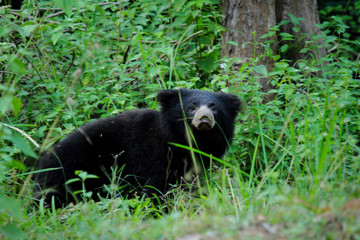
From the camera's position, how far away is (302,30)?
5.74 m

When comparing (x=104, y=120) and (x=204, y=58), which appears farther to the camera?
(x=204, y=58)

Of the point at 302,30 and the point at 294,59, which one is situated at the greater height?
Result: the point at 302,30

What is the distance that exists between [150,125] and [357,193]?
2649 mm

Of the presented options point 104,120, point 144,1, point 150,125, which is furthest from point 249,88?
point 144,1

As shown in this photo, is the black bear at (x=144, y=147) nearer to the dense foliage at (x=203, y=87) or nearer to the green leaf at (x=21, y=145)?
the dense foliage at (x=203, y=87)

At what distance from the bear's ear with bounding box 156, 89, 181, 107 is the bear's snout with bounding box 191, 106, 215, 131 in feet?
1.40

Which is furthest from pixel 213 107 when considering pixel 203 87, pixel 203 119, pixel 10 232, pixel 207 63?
pixel 10 232

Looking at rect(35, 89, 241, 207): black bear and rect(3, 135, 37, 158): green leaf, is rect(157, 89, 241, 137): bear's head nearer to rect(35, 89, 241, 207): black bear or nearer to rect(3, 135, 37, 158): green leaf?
rect(35, 89, 241, 207): black bear

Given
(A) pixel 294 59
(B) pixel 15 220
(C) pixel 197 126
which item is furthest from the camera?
(A) pixel 294 59

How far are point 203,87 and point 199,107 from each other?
1.07 meters

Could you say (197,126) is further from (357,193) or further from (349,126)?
(357,193)

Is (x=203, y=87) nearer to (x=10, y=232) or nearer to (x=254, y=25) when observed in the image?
(x=254, y=25)

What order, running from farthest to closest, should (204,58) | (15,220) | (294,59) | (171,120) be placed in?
(204,58), (294,59), (171,120), (15,220)

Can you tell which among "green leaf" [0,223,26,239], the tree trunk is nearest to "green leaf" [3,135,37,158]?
"green leaf" [0,223,26,239]
